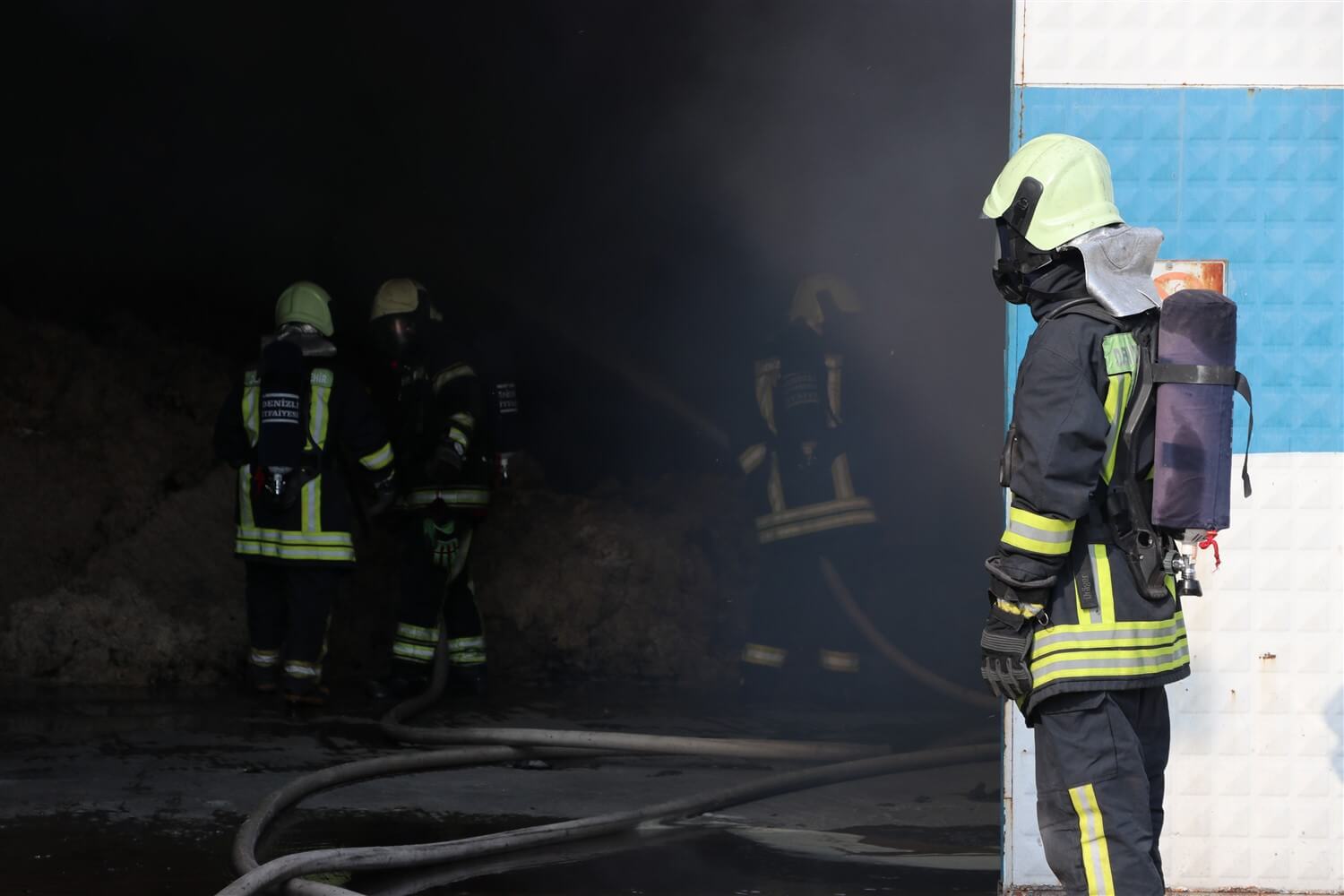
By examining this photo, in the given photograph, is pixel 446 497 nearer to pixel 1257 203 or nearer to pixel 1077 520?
pixel 1257 203

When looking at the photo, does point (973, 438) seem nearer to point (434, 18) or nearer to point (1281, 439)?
point (434, 18)

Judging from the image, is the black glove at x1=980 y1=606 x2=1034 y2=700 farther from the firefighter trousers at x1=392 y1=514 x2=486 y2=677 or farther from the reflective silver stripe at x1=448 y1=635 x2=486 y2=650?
the reflective silver stripe at x1=448 y1=635 x2=486 y2=650

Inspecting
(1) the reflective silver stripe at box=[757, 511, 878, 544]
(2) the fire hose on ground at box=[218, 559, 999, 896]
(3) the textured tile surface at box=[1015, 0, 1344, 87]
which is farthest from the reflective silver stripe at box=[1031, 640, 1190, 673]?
(1) the reflective silver stripe at box=[757, 511, 878, 544]

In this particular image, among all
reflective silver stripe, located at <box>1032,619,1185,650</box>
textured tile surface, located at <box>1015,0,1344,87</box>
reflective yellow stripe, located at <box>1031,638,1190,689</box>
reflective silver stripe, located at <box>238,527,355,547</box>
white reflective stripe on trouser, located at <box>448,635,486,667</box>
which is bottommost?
white reflective stripe on trouser, located at <box>448,635,486,667</box>

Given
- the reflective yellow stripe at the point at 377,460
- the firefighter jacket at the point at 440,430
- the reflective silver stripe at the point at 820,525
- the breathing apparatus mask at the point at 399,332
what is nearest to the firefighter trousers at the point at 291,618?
the reflective yellow stripe at the point at 377,460

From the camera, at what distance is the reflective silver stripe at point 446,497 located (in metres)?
6.96

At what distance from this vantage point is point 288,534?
644 cm

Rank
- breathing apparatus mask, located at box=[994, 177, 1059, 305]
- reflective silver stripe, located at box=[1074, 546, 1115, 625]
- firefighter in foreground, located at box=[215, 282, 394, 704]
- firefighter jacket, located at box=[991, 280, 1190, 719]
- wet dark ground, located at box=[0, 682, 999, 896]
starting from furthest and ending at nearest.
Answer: firefighter in foreground, located at box=[215, 282, 394, 704], wet dark ground, located at box=[0, 682, 999, 896], breathing apparatus mask, located at box=[994, 177, 1059, 305], reflective silver stripe, located at box=[1074, 546, 1115, 625], firefighter jacket, located at box=[991, 280, 1190, 719]

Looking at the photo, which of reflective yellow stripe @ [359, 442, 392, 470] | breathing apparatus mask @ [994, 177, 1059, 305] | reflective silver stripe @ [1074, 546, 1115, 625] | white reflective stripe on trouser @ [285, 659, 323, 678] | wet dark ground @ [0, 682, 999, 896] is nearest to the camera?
reflective silver stripe @ [1074, 546, 1115, 625]

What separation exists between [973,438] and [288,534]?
474 cm

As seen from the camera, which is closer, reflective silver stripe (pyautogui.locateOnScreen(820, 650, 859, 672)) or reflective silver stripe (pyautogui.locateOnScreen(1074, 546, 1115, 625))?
reflective silver stripe (pyautogui.locateOnScreen(1074, 546, 1115, 625))

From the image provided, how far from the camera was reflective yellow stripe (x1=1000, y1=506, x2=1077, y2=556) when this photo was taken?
2801 millimetres

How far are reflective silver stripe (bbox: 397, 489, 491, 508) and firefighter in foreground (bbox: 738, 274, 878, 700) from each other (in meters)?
1.36

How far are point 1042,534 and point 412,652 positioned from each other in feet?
15.1
